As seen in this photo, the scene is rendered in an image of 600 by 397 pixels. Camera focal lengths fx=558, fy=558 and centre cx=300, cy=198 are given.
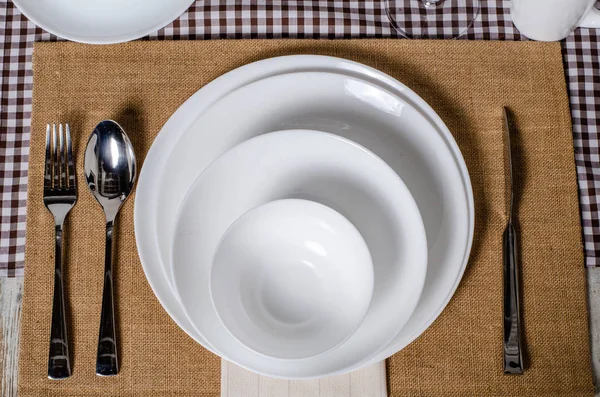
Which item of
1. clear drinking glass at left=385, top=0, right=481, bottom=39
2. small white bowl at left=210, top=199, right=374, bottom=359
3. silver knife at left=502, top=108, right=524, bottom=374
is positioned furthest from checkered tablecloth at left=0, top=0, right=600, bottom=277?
small white bowl at left=210, top=199, right=374, bottom=359

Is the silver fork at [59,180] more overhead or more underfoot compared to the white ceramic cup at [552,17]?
more underfoot

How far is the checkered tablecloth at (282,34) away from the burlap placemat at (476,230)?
18mm

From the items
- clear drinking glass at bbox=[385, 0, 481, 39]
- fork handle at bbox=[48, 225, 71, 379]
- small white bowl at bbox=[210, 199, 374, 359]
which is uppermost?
clear drinking glass at bbox=[385, 0, 481, 39]

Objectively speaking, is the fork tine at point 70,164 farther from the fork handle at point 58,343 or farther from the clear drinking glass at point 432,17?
the clear drinking glass at point 432,17

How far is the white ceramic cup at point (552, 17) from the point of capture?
480mm

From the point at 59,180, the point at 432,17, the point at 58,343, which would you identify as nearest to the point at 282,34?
the point at 432,17

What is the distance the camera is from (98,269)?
20.4 inches

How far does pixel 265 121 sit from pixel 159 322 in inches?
8.2

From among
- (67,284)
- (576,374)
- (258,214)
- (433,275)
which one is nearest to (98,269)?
(67,284)

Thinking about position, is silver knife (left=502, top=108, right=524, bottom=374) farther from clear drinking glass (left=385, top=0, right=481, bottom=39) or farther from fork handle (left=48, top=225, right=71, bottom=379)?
fork handle (left=48, top=225, right=71, bottom=379)

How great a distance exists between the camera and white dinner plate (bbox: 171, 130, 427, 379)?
44cm

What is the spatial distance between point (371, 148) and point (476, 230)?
132 millimetres

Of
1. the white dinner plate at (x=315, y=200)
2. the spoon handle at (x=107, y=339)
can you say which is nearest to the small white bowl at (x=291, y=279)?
the white dinner plate at (x=315, y=200)

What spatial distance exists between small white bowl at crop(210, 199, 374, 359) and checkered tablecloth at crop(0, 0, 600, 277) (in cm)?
21
